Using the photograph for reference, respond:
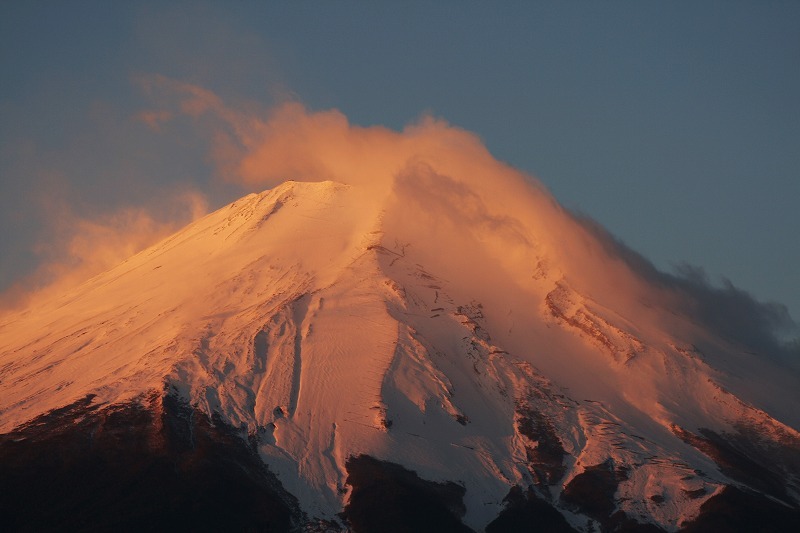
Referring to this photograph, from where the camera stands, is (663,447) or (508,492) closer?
(508,492)

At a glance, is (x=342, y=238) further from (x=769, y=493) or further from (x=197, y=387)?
(x=769, y=493)

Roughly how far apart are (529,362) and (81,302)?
84.0 meters

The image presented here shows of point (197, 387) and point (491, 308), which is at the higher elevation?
point (491, 308)

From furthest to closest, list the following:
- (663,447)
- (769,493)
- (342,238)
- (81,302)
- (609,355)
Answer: (342,238) < (81,302) < (609,355) < (663,447) < (769,493)

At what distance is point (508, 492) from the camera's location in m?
125

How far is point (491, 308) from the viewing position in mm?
175250

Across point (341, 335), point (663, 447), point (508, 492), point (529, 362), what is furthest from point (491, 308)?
point (508, 492)

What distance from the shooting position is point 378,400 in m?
138

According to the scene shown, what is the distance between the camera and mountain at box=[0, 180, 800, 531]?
116 m

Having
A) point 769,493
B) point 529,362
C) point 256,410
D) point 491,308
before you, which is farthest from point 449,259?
point 769,493

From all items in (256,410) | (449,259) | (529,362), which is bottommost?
(256,410)

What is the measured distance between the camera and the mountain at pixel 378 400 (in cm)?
11650

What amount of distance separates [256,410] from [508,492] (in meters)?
36.2

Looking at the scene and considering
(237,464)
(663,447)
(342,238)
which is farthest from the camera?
(342,238)
